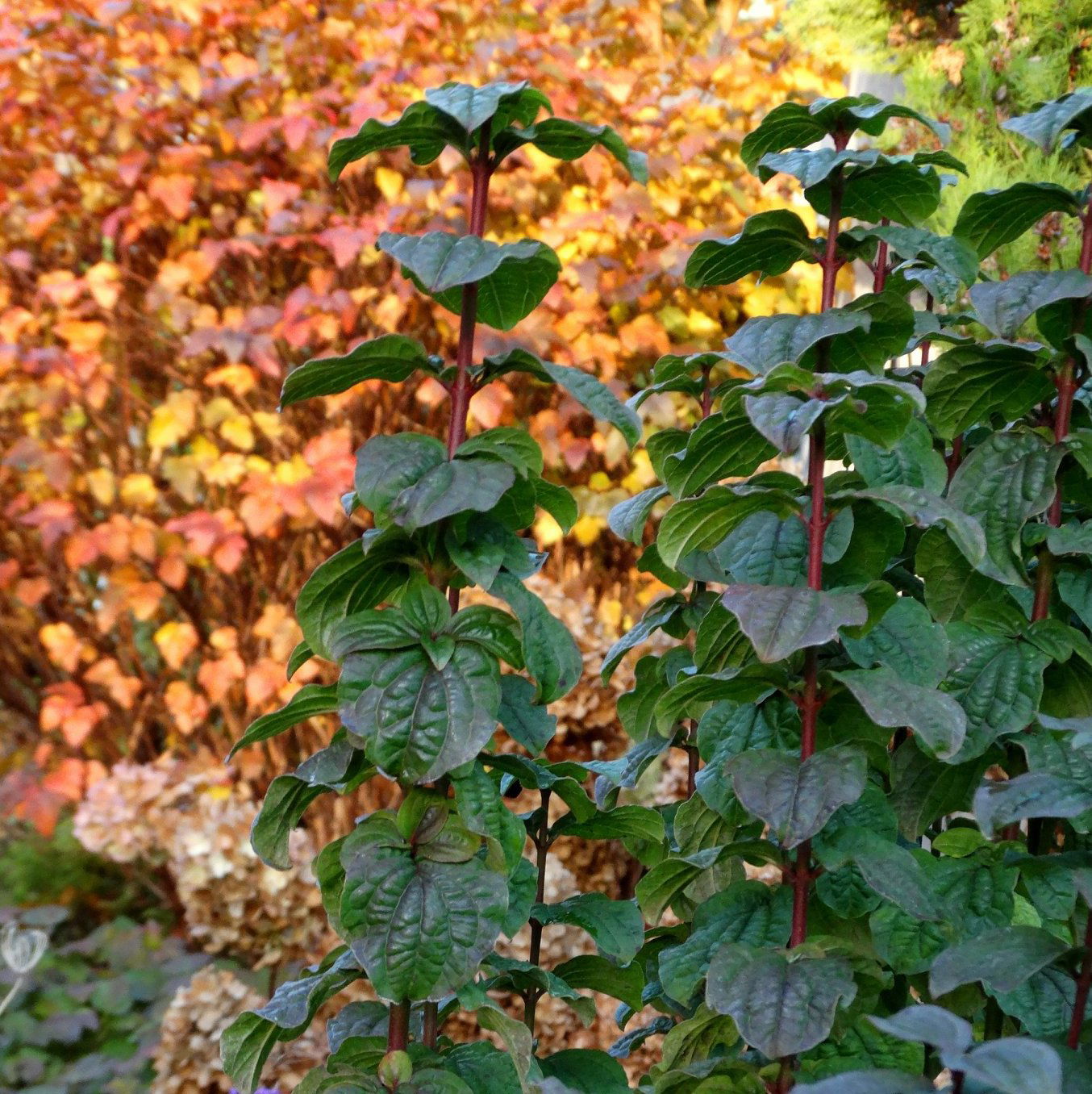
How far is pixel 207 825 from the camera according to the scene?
103 inches

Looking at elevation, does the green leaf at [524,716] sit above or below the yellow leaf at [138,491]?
above

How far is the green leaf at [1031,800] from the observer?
778mm

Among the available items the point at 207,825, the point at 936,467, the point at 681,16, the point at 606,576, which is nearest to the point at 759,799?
the point at 936,467

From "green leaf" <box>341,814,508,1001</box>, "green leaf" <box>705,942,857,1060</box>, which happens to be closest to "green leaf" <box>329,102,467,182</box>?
"green leaf" <box>341,814,508,1001</box>

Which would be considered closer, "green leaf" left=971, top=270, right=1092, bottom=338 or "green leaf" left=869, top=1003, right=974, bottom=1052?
"green leaf" left=869, top=1003, right=974, bottom=1052

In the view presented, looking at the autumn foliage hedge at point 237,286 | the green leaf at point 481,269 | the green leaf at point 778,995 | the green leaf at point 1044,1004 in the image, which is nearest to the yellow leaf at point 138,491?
the autumn foliage hedge at point 237,286

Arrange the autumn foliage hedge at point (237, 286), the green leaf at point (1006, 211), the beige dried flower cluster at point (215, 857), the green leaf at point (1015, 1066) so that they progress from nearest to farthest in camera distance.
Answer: the green leaf at point (1015, 1066) < the green leaf at point (1006, 211) < the beige dried flower cluster at point (215, 857) < the autumn foliage hedge at point (237, 286)

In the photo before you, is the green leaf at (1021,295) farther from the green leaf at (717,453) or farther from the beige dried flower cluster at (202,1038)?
the beige dried flower cluster at (202,1038)

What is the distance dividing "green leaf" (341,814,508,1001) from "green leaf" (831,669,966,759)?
306mm

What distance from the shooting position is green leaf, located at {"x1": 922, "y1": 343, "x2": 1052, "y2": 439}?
108cm

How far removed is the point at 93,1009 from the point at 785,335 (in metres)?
2.52

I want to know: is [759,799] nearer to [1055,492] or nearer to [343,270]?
[1055,492]

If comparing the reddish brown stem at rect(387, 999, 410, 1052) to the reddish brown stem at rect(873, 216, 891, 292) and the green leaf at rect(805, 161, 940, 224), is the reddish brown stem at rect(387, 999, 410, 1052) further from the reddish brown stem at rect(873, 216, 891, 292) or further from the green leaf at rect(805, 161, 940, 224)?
the reddish brown stem at rect(873, 216, 891, 292)

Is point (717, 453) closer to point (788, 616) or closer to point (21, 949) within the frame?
point (788, 616)
